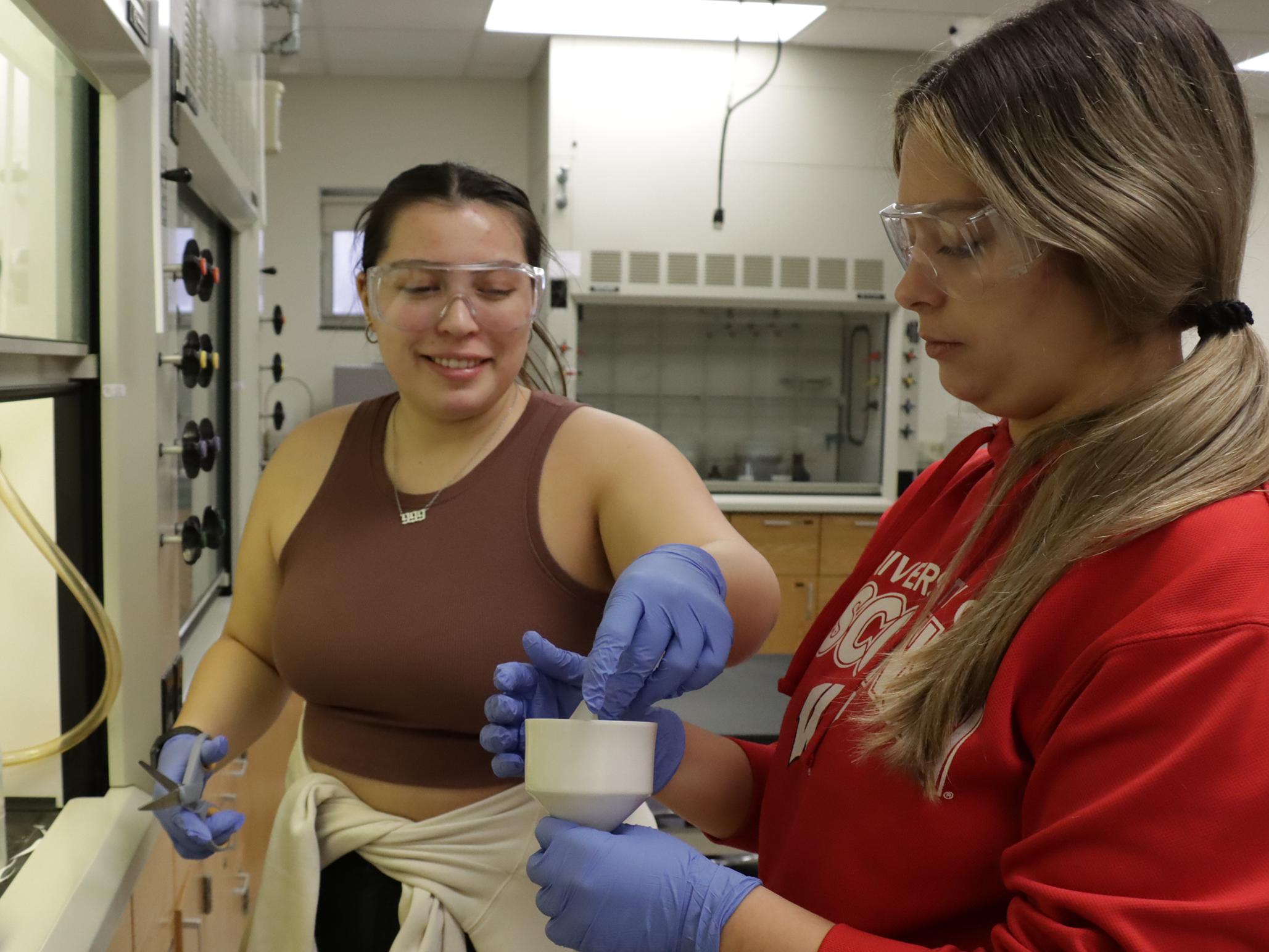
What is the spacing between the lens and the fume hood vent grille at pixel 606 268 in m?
4.83

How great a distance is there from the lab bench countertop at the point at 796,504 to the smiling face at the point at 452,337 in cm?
342

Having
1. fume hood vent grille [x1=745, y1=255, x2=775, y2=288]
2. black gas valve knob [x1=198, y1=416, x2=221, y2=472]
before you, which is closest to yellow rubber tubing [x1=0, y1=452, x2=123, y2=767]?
black gas valve knob [x1=198, y1=416, x2=221, y2=472]

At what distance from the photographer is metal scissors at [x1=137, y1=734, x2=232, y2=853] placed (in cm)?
120

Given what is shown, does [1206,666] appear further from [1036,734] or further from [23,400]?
[23,400]

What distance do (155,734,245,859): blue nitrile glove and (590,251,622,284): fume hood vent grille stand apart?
3762 mm

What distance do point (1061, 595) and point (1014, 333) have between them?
0.67 feet

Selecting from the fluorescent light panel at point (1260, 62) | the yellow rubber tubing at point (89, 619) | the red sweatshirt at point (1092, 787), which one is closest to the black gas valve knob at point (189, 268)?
the yellow rubber tubing at point (89, 619)

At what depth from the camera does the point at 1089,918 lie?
63 centimetres

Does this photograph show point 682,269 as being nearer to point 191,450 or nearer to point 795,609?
point 795,609

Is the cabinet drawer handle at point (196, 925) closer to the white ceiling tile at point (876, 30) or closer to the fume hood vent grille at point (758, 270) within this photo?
the fume hood vent grille at point (758, 270)

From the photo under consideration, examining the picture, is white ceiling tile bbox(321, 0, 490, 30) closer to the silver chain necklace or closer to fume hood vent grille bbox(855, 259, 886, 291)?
fume hood vent grille bbox(855, 259, 886, 291)

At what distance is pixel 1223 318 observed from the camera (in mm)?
759

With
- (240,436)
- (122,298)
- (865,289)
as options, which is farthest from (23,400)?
(865,289)

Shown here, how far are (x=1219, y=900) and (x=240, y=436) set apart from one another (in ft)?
9.79
